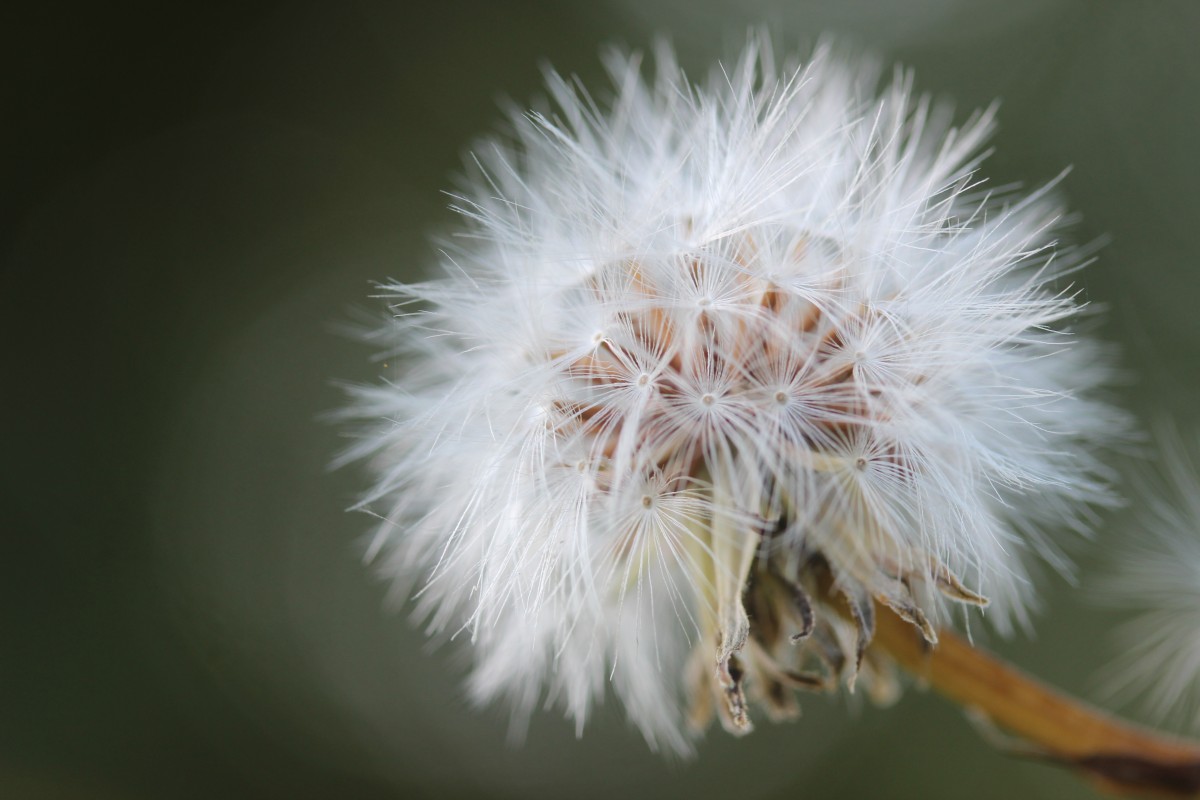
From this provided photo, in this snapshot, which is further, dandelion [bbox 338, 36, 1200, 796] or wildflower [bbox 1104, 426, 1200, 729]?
wildflower [bbox 1104, 426, 1200, 729]

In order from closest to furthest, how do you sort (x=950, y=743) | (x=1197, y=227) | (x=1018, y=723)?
(x=1018, y=723) → (x=1197, y=227) → (x=950, y=743)

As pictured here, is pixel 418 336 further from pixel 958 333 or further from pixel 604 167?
pixel 958 333

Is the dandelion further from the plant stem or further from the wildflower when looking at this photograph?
the wildflower

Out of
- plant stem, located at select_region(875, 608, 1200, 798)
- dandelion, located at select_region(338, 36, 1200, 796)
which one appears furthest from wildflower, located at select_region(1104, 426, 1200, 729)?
plant stem, located at select_region(875, 608, 1200, 798)

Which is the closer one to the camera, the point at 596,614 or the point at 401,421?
the point at 596,614

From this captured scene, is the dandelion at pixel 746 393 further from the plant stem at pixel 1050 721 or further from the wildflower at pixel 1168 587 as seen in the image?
the wildflower at pixel 1168 587

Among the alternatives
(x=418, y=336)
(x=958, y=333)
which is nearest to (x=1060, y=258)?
(x=958, y=333)

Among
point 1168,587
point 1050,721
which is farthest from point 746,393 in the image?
point 1168,587

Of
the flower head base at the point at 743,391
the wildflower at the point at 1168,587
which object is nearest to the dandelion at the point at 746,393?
the flower head base at the point at 743,391

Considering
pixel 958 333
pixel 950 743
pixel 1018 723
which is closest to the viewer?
pixel 1018 723
